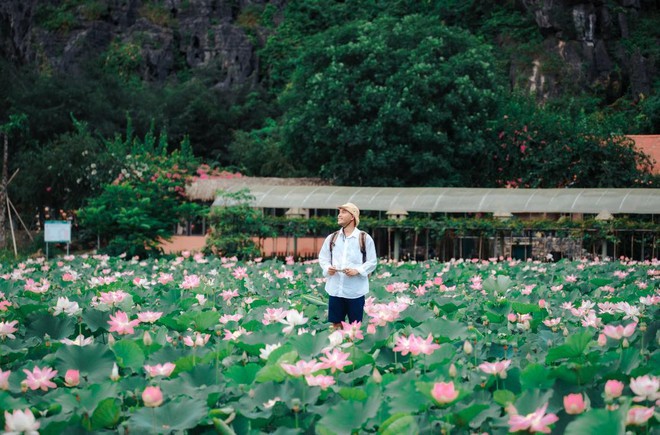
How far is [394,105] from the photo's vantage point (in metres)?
23.8

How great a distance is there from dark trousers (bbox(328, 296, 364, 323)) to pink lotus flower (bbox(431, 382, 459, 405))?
331 centimetres

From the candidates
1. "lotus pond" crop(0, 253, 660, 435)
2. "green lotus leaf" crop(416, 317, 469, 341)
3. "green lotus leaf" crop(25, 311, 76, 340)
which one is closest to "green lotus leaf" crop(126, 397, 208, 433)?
"lotus pond" crop(0, 253, 660, 435)

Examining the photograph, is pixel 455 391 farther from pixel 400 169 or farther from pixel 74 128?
pixel 74 128

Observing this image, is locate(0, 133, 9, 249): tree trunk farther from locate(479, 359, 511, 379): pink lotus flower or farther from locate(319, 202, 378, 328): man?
locate(479, 359, 511, 379): pink lotus flower

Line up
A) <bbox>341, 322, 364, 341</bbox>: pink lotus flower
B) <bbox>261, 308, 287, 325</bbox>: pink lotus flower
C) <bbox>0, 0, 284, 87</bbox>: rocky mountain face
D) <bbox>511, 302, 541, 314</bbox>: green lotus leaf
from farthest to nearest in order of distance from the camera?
<bbox>0, 0, 284, 87</bbox>: rocky mountain face → <bbox>511, 302, 541, 314</bbox>: green lotus leaf → <bbox>261, 308, 287, 325</bbox>: pink lotus flower → <bbox>341, 322, 364, 341</bbox>: pink lotus flower

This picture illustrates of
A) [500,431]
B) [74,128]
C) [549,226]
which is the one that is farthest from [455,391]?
[74,128]

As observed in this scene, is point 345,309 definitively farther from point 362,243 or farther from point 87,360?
A: point 87,360

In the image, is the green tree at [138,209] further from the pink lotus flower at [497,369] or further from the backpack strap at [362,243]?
the pink lotus flower at [497,369]

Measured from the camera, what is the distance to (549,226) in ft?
60.5

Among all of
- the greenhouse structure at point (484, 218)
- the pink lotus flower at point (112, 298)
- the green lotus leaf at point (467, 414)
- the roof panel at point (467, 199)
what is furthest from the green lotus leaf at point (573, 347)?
the roof panel at point (467, 199)

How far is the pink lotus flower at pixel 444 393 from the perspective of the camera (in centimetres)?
269

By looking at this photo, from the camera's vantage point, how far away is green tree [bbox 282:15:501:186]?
940 inches

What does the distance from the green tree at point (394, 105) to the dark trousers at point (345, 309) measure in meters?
17.6

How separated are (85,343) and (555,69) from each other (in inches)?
1445
